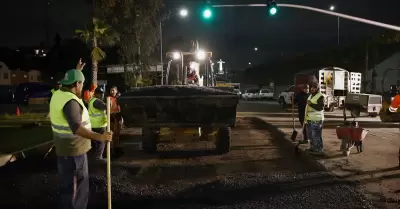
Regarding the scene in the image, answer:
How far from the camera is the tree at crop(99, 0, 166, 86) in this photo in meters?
32.2

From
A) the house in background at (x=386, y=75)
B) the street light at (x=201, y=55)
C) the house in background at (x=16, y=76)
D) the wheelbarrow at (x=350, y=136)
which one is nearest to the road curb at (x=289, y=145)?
the wheelbarrow at (x=350, y=136)

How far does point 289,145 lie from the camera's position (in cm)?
1160

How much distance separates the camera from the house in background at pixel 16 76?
207ft

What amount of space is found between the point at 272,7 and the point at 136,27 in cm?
2107

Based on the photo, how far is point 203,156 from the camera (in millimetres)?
9906

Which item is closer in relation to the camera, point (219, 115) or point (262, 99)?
point (219, 115)

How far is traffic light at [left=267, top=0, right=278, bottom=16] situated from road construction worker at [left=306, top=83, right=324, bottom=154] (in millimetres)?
6187

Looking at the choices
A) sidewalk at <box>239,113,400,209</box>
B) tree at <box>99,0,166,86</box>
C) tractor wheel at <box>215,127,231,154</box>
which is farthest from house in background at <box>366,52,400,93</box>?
tractor wheel at <box>215,127,231,154</box>

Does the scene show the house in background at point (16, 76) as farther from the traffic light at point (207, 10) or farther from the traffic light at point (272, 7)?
the traffic light at point (272, 7)

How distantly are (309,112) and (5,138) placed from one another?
921cm

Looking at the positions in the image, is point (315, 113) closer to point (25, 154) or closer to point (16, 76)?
point (25, 154)

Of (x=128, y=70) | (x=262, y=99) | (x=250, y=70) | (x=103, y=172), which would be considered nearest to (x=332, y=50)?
(x=262, y=99)

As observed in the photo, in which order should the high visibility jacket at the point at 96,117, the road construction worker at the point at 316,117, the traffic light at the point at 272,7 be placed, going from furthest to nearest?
the traffic light at the point at 272,7
the road construction worker at the point at 316,117
the high visibility jacket at the point at 96,117

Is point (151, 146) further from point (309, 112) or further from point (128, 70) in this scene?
point (128, 70)
